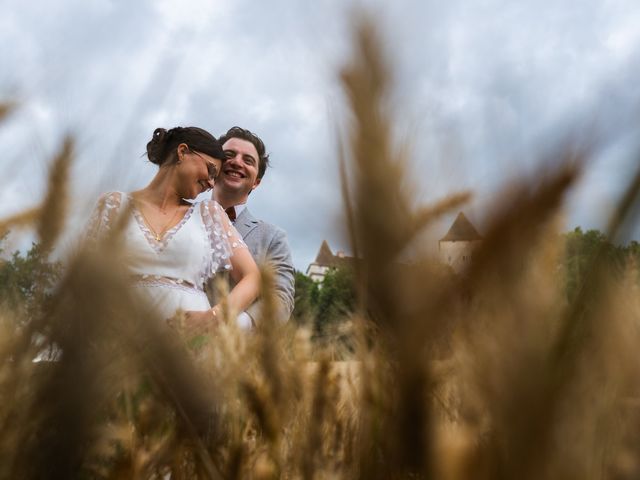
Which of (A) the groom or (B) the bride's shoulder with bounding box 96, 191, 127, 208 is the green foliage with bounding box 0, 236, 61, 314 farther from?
(A) the groom

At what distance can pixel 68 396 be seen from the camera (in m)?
0.43

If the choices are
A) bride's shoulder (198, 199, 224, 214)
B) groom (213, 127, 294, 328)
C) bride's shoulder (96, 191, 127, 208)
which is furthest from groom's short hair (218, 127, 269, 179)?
bride's shoulder (96, 191, 127, 208)

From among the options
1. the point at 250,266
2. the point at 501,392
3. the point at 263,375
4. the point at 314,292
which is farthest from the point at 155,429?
the point at 314,292

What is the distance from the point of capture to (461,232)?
43 cm

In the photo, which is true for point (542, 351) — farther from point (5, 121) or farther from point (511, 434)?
point (5, 121)

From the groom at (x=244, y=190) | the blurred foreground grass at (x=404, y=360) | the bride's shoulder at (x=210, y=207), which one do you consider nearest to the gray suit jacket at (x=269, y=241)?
the groom at (x=244, y=190)

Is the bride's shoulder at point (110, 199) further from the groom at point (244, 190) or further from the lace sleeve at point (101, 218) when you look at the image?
the groom at point (244, 190)

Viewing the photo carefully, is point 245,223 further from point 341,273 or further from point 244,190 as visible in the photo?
point 341,273

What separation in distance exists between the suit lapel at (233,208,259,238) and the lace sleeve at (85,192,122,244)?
3.47 meters

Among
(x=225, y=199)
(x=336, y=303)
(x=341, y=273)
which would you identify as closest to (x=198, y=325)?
(x=336, y=303)

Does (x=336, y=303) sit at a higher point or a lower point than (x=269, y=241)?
lower

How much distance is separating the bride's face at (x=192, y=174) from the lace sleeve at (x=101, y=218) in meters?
0.08

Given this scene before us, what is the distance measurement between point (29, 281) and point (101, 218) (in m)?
0.09

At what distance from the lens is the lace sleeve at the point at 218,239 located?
113 inches
